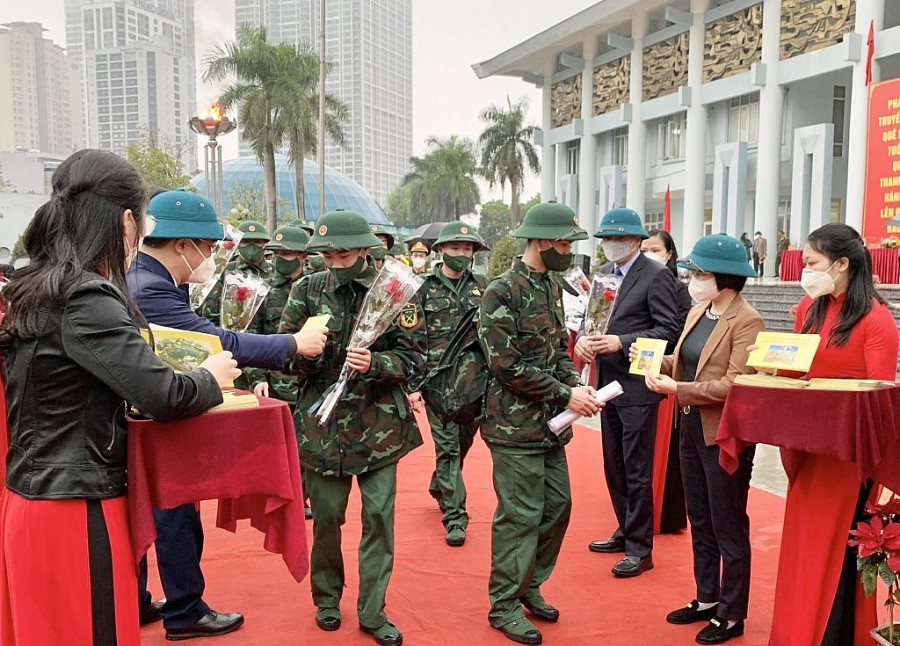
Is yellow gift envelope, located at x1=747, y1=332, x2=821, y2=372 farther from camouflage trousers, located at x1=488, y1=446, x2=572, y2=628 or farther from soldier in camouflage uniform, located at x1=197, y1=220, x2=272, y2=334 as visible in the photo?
soldier in camouflage uniform, located at x1=197, y1=220, x2=272, y2=334

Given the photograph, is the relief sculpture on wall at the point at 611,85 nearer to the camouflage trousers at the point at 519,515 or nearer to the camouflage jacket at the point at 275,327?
the camouflage jacket at the point at 275,327

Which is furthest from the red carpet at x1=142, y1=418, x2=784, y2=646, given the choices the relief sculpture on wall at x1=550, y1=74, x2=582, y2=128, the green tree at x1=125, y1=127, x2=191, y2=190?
the relief sculpture on wall at x1=550, y1=74, x2=582, y2=128

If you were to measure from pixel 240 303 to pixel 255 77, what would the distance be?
2501cm

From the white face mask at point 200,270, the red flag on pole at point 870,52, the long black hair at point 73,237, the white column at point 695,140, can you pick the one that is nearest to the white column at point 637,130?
the white column at point 695,140

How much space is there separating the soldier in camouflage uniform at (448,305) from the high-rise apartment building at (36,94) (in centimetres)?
4652

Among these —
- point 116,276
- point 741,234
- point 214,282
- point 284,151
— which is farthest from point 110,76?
point 116,276

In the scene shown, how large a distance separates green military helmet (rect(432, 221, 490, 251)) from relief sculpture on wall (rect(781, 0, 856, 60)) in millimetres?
15255

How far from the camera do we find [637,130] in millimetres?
25094

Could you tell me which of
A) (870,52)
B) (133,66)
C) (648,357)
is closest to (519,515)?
(648,357)

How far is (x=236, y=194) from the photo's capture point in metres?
32.0

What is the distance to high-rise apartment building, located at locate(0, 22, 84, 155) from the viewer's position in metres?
45.7

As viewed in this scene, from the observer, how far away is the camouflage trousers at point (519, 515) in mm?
3301

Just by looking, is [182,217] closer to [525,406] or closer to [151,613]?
[525,406]

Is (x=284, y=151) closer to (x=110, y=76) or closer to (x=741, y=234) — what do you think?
(x=741, y=234)
